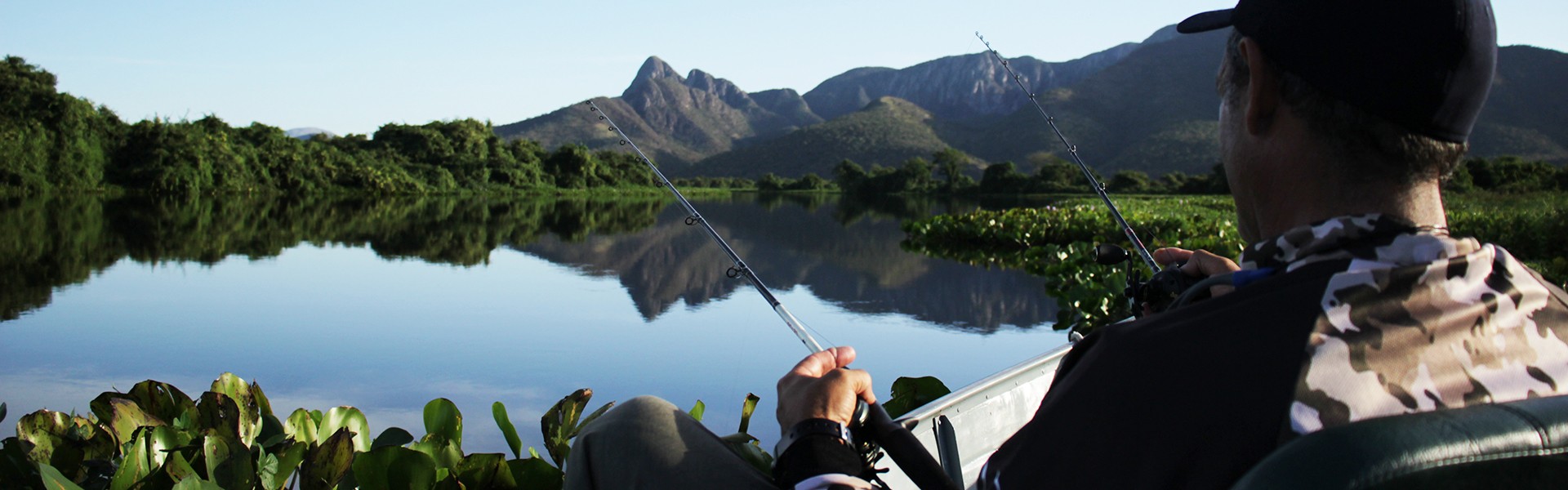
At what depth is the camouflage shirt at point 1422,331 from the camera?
0.82 m

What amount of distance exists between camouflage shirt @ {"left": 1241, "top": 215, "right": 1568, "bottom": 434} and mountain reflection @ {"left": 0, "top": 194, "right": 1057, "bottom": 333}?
5.16 metres

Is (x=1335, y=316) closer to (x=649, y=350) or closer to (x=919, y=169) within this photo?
(x=649, y=350)

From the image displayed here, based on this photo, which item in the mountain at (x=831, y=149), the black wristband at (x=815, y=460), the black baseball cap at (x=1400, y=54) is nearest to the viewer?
the black baseball cap at (x=1400, y=54)

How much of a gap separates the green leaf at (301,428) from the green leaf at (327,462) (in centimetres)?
12

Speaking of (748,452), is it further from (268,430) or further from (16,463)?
(16,463)

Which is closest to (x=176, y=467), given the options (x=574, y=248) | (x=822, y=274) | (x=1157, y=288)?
(x=1157, y=288)

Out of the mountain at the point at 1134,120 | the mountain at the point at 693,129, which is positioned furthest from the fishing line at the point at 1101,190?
the mountain at the point at 1134,120

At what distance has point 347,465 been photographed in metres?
1.98

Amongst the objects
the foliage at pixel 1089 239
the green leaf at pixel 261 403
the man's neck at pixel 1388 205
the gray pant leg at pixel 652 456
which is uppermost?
the man's neck at pixel 1388 205

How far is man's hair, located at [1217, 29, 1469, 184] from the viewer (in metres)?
0.99

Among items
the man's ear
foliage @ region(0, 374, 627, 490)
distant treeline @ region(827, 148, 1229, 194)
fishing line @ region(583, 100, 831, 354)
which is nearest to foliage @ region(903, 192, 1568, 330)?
fishing line @ region(583, 100, 831, 354)

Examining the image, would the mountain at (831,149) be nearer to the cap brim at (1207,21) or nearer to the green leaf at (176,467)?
the green leaf at (176,467)

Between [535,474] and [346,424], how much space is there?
17.1 inches

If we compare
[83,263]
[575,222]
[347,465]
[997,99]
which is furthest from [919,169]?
[997,99]
